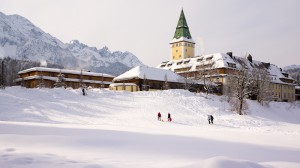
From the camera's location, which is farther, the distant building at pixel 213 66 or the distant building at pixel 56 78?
the distant building at pixel 213 66

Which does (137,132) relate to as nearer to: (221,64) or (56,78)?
(56,78)

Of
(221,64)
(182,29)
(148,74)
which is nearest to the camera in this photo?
(148,74)

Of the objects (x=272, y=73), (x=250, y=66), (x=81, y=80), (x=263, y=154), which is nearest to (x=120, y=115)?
(x=263, y=154)

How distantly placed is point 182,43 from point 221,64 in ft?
88.1

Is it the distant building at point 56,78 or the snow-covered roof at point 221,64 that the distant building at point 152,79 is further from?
the distant building at point 56,78

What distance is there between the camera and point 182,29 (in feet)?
326

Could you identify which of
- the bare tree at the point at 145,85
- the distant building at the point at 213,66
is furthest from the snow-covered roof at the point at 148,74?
the distant building at the point at 213,66

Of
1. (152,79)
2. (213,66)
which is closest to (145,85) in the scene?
(152,79)

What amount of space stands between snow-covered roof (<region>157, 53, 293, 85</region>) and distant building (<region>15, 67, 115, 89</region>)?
22.0 metres

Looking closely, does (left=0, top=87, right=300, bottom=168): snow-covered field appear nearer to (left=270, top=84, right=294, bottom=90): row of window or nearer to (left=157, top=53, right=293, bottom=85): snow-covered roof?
(left=157, top=53, right=293, bottom=85): snow-covered roof

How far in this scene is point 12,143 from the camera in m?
12.4

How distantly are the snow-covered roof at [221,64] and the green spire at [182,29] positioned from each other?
13.0 m

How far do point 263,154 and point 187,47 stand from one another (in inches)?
3465

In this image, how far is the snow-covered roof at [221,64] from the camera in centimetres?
7438
